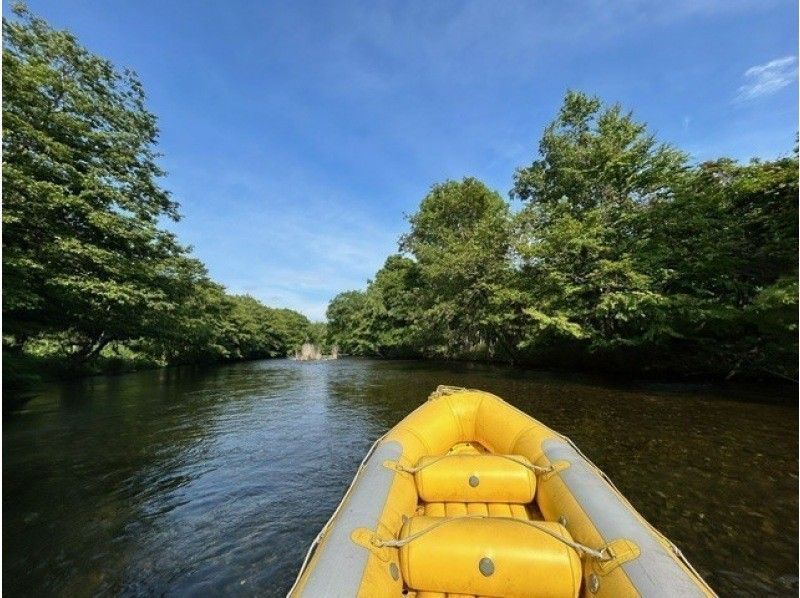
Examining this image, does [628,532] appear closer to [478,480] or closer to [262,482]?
[478,480]

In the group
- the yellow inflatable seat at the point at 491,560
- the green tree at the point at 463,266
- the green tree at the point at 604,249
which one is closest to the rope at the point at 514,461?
the yellow inflatable seat at the point at 491,560

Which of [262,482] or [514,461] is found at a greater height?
[514,461]

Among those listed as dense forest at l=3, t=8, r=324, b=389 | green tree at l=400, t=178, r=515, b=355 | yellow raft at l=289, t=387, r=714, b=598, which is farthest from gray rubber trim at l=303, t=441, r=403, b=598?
green tree at l=400, t=178, r=515, b=355

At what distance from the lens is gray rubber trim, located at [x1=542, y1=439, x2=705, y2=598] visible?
2.15 metres

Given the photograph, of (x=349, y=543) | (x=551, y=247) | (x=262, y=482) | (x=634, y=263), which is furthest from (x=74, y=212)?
(x=634, y=263)

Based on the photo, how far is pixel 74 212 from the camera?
1384cm

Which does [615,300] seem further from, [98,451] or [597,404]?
[98,451]

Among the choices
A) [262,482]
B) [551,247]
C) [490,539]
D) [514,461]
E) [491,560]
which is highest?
[551,247]

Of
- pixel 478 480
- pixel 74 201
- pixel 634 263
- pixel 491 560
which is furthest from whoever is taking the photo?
pixel 634 263

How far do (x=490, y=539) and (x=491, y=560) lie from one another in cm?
12

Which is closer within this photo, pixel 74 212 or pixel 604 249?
pixel 74 212

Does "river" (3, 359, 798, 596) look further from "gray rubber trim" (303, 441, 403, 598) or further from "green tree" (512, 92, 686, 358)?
"green tree" (512, 92, 686, 358)

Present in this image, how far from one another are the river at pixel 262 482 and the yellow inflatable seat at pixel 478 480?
5.20 ft

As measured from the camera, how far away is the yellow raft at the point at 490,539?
7.67 feet
